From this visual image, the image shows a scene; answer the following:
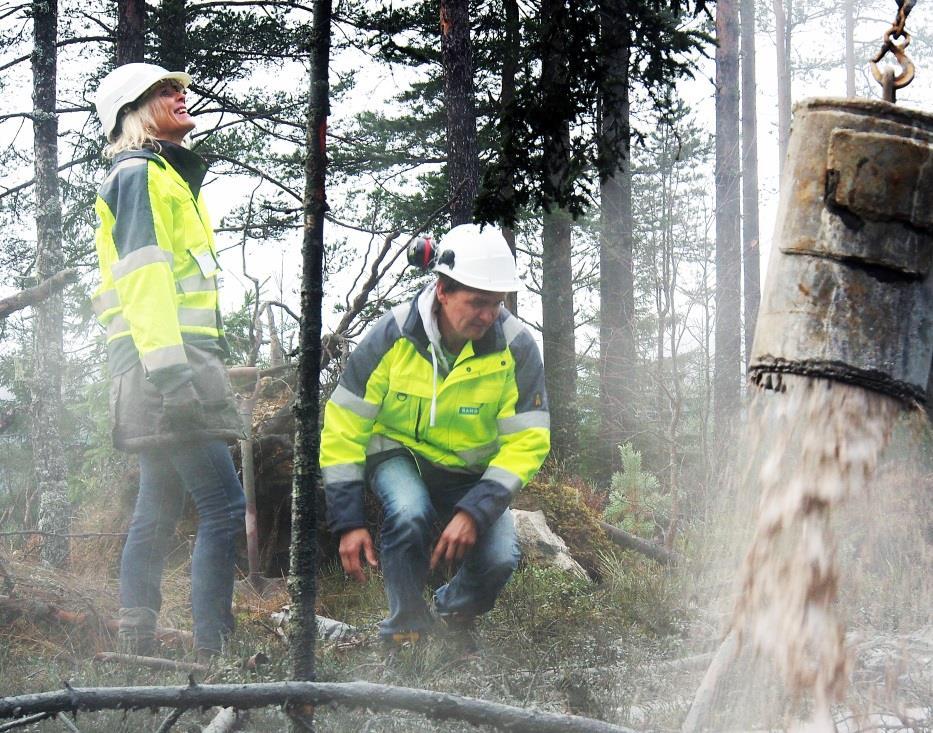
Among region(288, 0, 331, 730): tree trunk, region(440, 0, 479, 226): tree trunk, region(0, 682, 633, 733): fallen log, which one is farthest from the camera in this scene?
region(440, 0, 479, 226): tree trunk

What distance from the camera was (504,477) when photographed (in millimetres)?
3830

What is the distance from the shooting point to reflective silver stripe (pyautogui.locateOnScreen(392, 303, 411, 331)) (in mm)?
3788

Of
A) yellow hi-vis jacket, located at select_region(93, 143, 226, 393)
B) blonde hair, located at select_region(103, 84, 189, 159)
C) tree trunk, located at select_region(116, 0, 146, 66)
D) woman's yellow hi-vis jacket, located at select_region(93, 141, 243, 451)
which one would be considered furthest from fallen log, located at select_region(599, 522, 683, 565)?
tree trunk, located at select_region(116, 0, 146, 66)

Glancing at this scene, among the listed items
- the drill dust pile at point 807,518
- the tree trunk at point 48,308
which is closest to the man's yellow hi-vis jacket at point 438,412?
the drill dust pile at point 807,518

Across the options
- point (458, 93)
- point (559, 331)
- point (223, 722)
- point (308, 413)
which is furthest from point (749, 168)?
point (223, 722)

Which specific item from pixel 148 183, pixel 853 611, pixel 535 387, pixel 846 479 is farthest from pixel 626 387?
pixel 846 479

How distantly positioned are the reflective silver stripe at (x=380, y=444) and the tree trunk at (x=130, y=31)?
12.8ft

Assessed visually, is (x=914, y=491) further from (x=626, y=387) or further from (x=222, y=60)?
(x=222, y=60)

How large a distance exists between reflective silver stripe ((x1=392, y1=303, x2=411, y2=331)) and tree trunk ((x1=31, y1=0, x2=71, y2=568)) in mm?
3743

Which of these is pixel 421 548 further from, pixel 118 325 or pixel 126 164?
pixel 126 164

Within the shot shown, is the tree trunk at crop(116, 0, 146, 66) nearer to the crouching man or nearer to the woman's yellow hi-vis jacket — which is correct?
the woman's yellow hi-vis jacket

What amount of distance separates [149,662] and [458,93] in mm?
3732

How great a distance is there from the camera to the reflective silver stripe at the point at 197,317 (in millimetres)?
3541

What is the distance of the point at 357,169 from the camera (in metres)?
8.63
